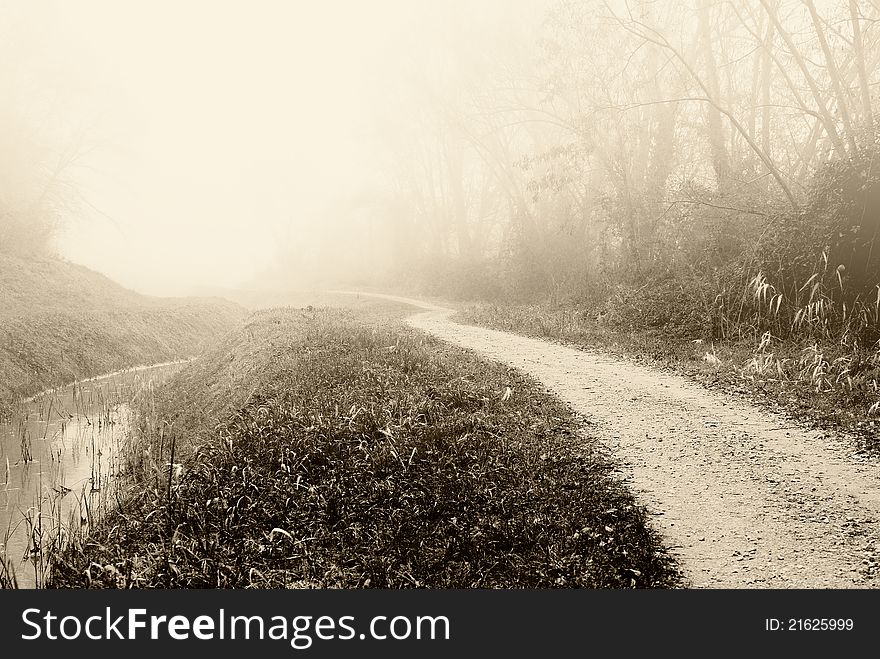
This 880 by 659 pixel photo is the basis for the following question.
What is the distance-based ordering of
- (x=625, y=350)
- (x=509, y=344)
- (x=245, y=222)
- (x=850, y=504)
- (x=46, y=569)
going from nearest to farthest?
(x=850, y=504), (x=46, y=569), (x=625, y=350), (x=509, y=344), (x=245, y=222)

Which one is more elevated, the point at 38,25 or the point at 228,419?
the point at 38,25

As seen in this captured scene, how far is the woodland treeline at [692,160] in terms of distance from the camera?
11.2 meters

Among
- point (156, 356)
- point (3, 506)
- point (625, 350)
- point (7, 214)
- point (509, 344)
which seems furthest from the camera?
point (7, 214)

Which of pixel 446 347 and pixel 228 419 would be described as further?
pixel 446 347

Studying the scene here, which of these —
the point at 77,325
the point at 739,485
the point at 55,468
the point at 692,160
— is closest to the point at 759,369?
the point at 739,485

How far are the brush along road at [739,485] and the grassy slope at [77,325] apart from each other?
514 inches

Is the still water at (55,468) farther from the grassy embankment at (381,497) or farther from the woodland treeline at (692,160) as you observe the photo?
the woodland treeline at (692,160)

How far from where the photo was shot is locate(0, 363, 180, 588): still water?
7.04 m

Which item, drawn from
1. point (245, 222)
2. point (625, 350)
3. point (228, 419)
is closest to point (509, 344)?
point (625, 350)

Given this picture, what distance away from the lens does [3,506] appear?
837 cm

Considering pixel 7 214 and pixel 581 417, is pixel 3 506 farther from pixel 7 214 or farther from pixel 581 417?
pixel 7 214

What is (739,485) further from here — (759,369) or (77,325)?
(77,325)

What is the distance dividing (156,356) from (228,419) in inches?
538

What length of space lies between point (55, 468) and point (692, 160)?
17.9 m
